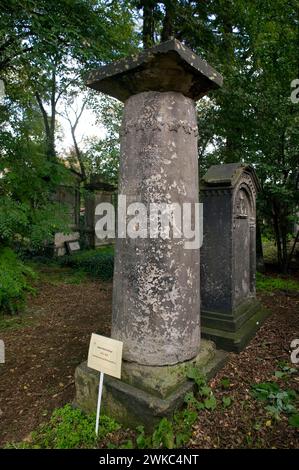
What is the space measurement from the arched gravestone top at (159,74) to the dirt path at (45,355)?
288 cm

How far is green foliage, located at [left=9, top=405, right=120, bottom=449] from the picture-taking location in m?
2.23

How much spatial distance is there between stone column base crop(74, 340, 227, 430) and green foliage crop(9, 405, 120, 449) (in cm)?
7

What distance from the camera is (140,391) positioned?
232 centimetres

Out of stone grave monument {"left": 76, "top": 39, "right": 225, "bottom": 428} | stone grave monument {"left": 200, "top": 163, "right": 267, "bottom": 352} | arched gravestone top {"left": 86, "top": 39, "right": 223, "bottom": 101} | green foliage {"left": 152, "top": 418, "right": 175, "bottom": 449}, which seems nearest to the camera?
green foliage {"left": 152, "top": 418, "right": 175, "bottom": 449}

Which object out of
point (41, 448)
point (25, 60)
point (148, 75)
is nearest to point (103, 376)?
point (41, 448)

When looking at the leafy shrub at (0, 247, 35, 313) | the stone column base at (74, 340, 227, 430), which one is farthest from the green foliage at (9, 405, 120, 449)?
the leafy shrub at (0, 247, 35, 313)

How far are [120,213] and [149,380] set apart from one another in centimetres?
136

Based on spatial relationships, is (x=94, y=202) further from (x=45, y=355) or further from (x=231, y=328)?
(x=231, y=328)

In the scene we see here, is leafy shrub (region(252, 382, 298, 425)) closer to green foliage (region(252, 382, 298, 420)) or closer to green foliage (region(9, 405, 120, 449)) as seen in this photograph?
green foliage (region(252, 382, 298, 420))

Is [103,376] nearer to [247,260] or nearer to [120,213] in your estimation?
[120,213]

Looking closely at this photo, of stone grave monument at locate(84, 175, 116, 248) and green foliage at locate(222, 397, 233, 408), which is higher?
stone grave monument at locate(84, 175, 116, 248)

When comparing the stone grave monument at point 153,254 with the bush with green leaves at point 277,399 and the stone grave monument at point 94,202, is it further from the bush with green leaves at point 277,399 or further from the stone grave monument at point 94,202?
the stone grave monument at point 94,202

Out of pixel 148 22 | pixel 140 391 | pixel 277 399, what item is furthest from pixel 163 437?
pixel 148 22

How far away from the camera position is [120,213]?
2613 millimetres
